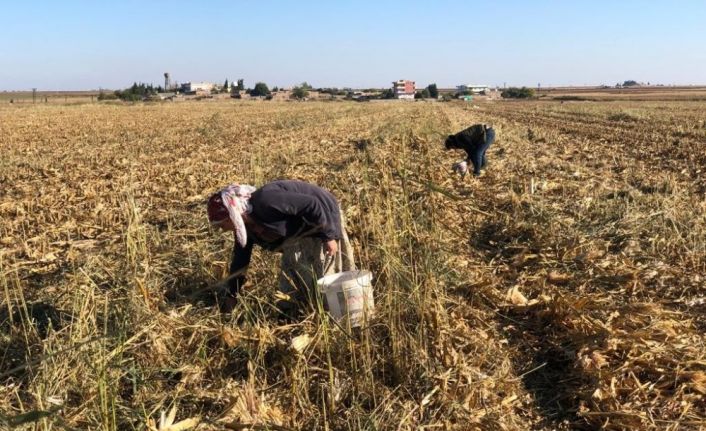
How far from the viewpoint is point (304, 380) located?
9.87 ft

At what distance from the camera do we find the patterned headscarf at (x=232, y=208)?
3.48 m

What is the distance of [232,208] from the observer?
348cm

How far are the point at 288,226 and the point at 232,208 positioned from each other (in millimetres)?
489

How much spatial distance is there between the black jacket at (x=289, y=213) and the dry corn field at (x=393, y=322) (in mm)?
377

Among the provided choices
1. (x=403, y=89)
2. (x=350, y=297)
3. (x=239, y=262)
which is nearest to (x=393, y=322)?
(x=350, y=297)

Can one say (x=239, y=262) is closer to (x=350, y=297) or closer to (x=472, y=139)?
(x=350, y=297)

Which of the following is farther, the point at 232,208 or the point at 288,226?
the point at 288,226

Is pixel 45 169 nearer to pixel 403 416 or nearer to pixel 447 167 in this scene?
pixel 447 167

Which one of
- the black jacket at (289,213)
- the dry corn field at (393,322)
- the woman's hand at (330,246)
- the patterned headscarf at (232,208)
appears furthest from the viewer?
the woman's hand at (330,246)

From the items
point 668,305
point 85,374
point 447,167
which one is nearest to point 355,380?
point 85,374

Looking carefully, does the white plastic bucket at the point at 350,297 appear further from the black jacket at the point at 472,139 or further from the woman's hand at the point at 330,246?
the black jacket at the point at 472,139

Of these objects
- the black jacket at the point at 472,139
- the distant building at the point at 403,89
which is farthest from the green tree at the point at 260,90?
the black jacket at the point at 472,139

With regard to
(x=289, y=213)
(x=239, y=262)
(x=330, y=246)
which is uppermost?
(x=289, y=213)

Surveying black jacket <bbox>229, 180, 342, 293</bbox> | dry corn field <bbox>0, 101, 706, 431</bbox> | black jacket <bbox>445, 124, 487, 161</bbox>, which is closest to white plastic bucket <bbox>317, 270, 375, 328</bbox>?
dry corn field <bbox>0, 101, 706, 431</bbox>
